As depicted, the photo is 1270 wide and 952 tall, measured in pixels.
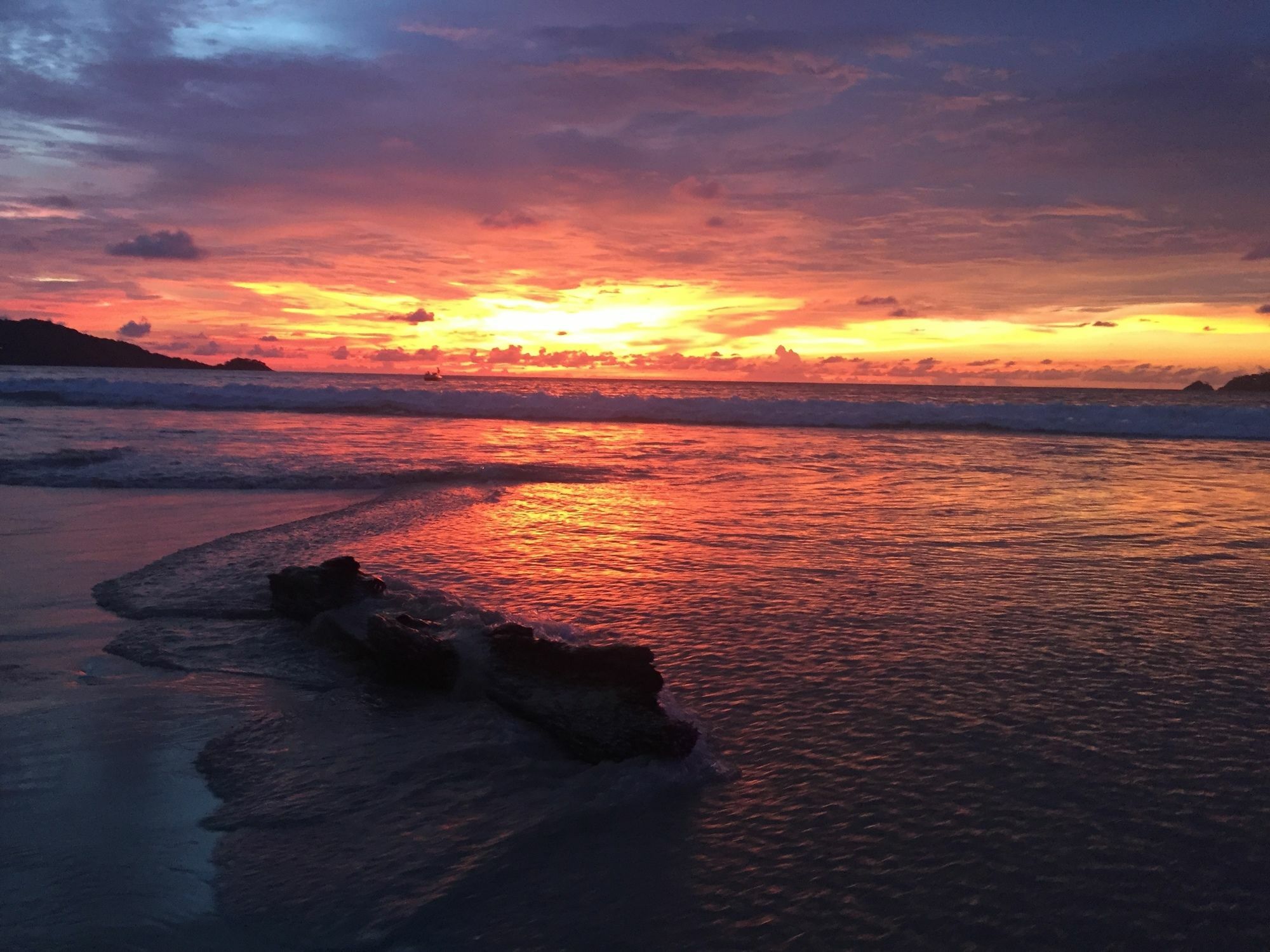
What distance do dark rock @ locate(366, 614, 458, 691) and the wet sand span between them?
0.86 meters

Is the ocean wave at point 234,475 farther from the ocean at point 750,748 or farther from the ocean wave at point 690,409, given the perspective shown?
the ocean wave at point 690,409

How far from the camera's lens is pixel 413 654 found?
492cm

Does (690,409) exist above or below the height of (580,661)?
above

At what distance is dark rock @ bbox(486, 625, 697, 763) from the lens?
394cm

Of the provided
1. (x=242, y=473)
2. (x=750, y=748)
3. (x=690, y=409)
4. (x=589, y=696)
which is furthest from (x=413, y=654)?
(x=690, y=409)

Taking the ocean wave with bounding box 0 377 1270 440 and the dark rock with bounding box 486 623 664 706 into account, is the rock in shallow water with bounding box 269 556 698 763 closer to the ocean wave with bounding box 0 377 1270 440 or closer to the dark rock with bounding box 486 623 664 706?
the dark rock with bounding box 486 623 664 706

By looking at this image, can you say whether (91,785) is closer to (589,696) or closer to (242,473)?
(589,696)

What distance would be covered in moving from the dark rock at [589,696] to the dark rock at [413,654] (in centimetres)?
30

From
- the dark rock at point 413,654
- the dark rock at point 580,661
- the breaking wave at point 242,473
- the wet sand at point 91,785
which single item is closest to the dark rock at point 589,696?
the dark rock at point 580,661

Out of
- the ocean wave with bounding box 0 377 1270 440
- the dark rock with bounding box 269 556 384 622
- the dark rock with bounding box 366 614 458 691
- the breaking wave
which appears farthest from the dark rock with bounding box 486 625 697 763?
the ocean wave with bounding box 0 377 1270 440

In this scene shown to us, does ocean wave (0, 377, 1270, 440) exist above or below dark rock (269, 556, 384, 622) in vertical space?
above

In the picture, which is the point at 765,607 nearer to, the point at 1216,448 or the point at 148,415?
the point at 1216,448

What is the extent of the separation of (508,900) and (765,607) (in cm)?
367

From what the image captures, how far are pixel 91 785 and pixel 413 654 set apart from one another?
1.67 m
